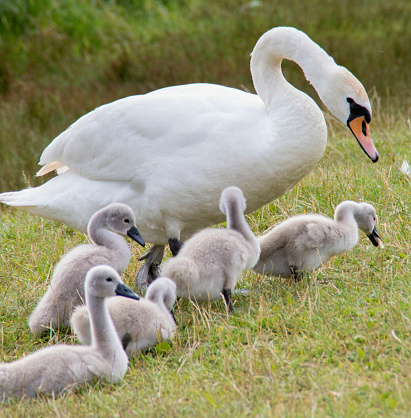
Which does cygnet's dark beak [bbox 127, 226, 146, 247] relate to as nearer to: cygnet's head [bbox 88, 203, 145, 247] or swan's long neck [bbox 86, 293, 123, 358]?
cygnet's head [bbox 88, 203, 145, 247]

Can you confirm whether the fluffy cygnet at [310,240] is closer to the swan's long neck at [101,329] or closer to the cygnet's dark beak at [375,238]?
the cygnet's dark beak at [375,238]

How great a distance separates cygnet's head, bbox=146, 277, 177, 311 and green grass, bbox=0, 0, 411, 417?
0.91ft

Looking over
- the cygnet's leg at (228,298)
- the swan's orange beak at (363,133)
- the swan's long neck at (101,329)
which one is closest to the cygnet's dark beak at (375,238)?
the swan's orange beak at (363,133)

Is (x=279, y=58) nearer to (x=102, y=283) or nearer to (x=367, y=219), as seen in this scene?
(x=367, y=219)

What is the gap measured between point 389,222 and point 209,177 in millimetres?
1776

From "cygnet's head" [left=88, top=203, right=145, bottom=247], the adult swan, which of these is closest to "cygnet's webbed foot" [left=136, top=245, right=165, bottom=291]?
the adult swan

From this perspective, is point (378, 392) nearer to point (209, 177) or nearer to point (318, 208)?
point (209, 177)

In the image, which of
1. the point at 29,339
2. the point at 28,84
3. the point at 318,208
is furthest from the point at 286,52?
the point at 28,84

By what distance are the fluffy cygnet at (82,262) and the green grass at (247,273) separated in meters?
0.19

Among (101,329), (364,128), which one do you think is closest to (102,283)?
(101,329)

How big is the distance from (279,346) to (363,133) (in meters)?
1.85

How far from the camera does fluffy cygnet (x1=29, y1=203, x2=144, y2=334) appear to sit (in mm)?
4832

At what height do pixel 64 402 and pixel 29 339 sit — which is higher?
pixel 64 402

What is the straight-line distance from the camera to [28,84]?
12891 mm
